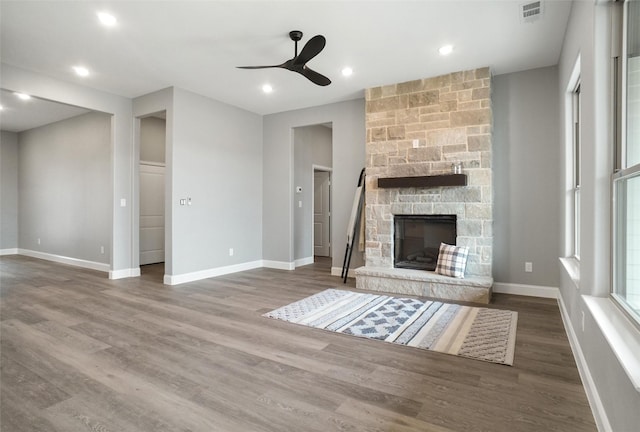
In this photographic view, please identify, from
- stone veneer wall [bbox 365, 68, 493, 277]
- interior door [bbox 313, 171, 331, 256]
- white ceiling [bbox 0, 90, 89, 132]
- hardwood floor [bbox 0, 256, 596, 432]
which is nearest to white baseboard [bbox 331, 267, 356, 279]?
stone veneer wall [bbox 365, 68, 493, 277]

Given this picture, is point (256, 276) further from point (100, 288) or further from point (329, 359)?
point (329, 359)

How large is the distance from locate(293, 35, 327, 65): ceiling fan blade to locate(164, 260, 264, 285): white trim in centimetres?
344

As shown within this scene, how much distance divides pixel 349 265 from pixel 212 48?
3.54 metres

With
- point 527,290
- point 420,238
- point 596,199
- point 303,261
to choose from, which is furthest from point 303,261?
point 596,199

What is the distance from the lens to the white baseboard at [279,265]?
20.3 ft

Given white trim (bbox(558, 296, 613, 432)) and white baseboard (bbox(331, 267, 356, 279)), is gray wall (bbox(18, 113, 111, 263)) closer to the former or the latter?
white baseboard (bbox(331, 267, 356, 279))

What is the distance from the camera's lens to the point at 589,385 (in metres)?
1.94

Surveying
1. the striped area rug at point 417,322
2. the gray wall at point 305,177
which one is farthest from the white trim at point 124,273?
the striped area rug at point 417,322

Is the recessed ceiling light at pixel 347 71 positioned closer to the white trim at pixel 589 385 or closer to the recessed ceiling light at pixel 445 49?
the recessed ceiling light at pixel 445 49

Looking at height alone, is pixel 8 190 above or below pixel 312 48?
below

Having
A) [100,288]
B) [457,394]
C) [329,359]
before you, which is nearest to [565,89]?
[457,394]

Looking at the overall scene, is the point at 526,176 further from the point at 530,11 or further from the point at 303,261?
the point at 303,261

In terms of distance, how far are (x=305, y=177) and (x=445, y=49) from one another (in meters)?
3.76

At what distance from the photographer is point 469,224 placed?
14.2 ft
